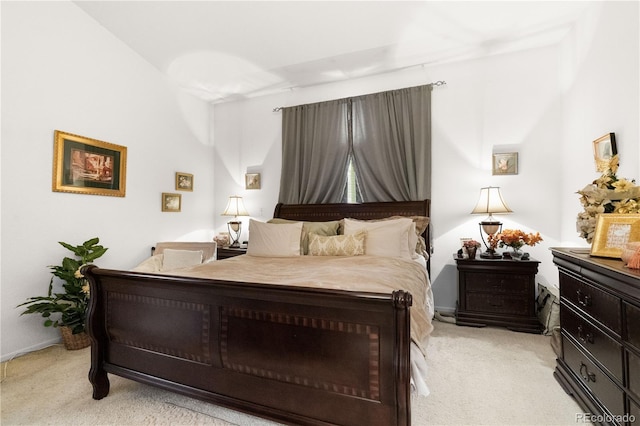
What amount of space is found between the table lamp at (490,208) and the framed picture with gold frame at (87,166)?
4.02m

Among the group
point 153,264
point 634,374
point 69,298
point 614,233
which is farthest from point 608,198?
point 69,298

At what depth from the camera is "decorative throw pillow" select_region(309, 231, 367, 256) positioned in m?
2.80

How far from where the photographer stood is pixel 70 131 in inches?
118

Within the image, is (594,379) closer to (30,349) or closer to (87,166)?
(30,349)

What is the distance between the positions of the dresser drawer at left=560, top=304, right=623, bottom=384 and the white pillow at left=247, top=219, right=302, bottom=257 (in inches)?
84.7

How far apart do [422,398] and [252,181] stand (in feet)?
11.6

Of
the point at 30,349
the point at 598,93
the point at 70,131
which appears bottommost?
the point at 30,349

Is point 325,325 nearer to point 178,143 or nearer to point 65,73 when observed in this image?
point 65,73

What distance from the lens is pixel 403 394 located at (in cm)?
119

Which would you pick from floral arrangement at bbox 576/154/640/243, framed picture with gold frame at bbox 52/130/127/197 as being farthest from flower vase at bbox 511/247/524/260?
framed picture with gold frame at bbox 52/130/127/197

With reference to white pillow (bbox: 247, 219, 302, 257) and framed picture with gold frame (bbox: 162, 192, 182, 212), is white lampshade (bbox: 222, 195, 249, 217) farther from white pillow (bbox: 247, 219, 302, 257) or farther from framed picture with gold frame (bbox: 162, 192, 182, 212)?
white pillow (bbox: 247, 219, 302, 257)

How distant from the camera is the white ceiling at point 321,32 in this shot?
2727 millimetres

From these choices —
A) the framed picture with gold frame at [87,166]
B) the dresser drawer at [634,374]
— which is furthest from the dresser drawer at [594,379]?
the framed picture with gold frame at [87,166]

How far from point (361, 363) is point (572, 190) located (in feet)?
9.71
